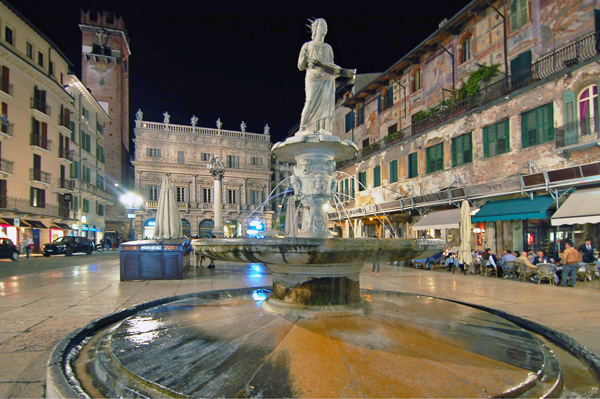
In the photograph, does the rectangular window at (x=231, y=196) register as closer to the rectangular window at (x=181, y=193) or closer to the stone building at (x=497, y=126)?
the rectangular window at (x=181, y=193)

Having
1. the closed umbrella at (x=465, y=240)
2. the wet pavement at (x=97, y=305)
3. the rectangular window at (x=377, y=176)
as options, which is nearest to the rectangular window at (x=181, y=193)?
the rectangular window at (x=377, y=176)

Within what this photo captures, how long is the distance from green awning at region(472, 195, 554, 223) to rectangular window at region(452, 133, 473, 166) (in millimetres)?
2774

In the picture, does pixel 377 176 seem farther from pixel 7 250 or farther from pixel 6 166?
pixel 6 166

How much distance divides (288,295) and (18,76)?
3039 cm

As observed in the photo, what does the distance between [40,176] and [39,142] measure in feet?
8.52

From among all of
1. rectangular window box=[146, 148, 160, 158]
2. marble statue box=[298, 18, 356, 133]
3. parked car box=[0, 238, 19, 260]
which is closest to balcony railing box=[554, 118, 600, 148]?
marble statue box=[298, 18, 356, 133]

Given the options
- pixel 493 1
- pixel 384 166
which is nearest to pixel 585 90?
pixel 493 1

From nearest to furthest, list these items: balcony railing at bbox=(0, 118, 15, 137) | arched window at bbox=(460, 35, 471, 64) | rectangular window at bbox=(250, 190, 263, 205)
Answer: arched window at bbox=(460, 35, 471, 64), balcony railing at bbox=(0, 118, 15, 137), rectangular window at bbox=(250, 190, 263, 205)

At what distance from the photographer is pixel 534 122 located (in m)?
14.0

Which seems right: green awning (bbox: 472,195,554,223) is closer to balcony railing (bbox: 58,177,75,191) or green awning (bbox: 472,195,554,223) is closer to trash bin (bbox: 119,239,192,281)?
trash bin (bbox: 119,239,192,281)

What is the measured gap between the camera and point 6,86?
23.8 metres

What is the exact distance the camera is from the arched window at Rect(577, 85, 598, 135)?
39.2ft

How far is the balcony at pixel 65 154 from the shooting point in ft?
100

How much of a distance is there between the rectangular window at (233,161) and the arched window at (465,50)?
34.9m
